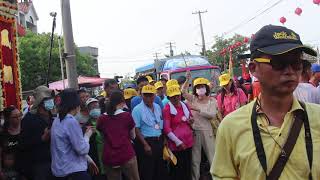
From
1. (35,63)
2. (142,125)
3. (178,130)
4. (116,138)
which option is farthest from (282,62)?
(35,63)

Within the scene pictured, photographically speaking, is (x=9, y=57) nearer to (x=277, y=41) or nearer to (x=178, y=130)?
(x=178, y=130)

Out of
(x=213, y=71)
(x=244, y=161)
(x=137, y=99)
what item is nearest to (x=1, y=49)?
(x=137, y=99)

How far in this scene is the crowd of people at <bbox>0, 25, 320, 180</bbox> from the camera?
203cm

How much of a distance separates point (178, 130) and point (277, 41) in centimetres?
557

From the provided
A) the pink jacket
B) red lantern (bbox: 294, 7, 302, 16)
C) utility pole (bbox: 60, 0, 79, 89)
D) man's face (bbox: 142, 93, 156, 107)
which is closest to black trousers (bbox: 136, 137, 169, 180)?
the pink jacket

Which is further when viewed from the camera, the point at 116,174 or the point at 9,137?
the point at 116,174

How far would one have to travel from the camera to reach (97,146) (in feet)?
22.4

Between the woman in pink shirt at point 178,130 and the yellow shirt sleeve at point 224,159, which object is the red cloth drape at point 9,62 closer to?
the woman in pink shirt at point 178,130

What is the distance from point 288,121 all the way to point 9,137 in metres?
4.47

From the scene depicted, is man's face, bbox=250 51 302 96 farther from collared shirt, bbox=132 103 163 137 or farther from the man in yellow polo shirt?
collared shirt, bbox=132 103 163 137

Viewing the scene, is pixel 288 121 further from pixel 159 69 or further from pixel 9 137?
pixel 159 69

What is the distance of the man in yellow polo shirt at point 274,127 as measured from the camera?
1.99 meters

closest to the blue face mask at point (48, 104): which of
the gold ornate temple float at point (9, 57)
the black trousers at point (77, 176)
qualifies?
the black trousers at point (77, 176)

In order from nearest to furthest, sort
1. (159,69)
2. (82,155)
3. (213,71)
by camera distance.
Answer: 1. (82,155)
2. (213,71)
3. (159,69)
